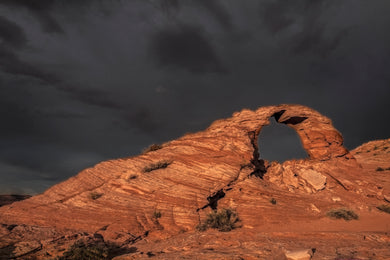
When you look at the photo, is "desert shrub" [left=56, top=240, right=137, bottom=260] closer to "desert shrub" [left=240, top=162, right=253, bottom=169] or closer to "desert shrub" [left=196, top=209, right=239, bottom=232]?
"desert shrub" [left=196, top=209, right=239, bottom=232]

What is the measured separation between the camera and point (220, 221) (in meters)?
14.1

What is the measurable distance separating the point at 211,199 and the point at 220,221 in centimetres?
256

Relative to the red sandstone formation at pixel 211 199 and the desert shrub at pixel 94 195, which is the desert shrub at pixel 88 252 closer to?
the red sandstone formation at pixel 211 199

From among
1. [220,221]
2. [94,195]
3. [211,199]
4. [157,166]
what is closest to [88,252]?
[94,195]

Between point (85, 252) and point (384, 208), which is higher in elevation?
point (85, 252)

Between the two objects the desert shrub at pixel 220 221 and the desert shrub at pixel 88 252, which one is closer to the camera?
the desert shrub at pixel 88 252

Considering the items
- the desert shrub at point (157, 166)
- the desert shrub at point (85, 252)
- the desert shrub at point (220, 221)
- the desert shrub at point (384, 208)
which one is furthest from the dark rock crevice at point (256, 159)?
the desert shrub at point (85, 252)

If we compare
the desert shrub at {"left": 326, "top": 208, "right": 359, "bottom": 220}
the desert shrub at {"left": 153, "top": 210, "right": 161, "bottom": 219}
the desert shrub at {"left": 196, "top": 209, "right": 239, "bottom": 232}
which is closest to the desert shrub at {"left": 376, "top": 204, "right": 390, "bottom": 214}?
the desert shrub at {"left": 326, "top": 208, "right": 359, "bottom": 220}

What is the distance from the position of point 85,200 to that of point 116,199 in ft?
5.89

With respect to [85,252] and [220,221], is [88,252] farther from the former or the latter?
[220,221]

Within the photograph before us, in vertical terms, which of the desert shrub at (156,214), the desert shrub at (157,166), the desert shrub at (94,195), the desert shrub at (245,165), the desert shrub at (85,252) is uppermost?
the desert shrub at (157,166)

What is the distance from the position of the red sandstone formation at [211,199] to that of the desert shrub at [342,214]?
440mm

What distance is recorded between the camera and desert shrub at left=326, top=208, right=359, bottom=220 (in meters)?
16.2

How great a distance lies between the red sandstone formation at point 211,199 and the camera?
11.8m
